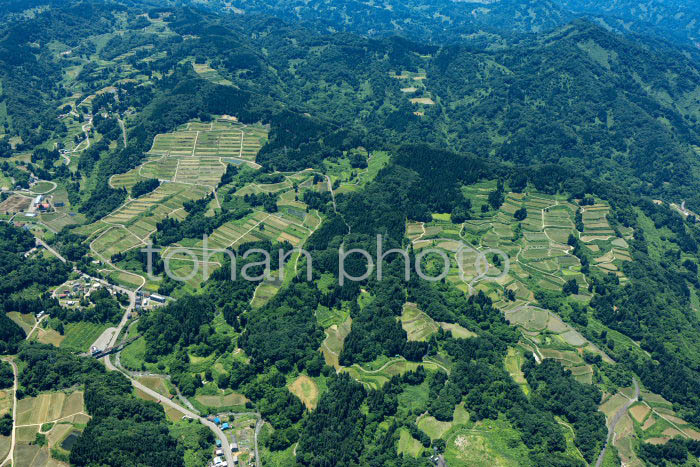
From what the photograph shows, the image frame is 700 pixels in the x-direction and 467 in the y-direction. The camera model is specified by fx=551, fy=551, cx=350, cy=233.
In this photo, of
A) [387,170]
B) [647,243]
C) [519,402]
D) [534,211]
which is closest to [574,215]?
[534,211]

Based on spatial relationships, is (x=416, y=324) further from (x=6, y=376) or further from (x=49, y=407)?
(x=6, y=376)

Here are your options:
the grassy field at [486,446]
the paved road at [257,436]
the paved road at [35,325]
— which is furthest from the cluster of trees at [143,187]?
the grassy field at [486,446]

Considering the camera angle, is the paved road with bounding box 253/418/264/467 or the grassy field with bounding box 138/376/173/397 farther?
the grassy field with bounding box 138/376/173/397

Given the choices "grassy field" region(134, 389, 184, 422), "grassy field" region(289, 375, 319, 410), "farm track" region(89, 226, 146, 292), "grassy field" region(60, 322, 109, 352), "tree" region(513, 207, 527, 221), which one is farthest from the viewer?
"tree" region(513, 207, 527, 221)

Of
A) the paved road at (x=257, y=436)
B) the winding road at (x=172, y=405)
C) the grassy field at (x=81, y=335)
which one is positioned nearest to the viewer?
the paved road at (x=257, y=436)

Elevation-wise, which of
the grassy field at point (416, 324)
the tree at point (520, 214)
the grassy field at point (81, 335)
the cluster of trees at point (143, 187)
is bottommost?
the cluster of trees at point (143, 187)

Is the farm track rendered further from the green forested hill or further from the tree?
the tree

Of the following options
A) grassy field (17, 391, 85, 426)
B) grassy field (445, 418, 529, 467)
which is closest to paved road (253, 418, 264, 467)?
grassy field (17, 391, 85, 426)

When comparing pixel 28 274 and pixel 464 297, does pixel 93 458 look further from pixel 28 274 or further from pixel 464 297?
pixel 464 297

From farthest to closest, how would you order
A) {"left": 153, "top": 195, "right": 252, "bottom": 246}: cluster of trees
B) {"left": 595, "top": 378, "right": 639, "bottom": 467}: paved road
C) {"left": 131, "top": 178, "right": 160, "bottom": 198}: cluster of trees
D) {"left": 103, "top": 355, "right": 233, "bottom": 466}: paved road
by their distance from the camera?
{"left": 131, "top": 178, "right": 160, "bottom": 198}: cluster of trees < {"left": 153, "top": 195, "right": 252, "bottom": 246}: cluster of trees < {"left": 595, "top": 378, "right": 639, "bottom": 467}: paved road < {"left": 103, "top": 355, "right": 233, "bottom": 466}: paved road

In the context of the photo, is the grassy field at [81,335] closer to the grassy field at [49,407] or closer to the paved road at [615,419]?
the grassy field at [49,407]

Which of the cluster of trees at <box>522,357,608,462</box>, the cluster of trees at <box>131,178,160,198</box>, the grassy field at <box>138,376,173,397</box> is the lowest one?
the cluster of trees at <box>131,178,160,198</box>
